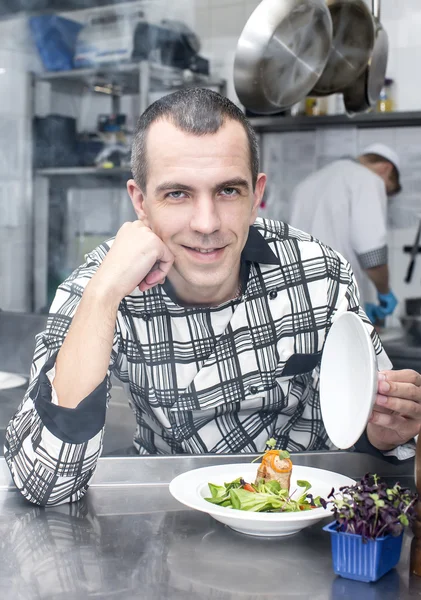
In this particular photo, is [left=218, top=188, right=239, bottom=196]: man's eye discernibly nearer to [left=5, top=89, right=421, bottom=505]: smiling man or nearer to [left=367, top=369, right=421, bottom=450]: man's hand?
[left=5, top=89, right=421, bottom=505]: smiling man

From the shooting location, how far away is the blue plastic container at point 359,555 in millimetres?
755

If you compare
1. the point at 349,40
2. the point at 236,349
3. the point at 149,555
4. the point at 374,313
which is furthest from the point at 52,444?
the point at 374,313

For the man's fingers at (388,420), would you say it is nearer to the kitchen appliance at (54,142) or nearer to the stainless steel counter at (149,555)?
the stainless steel counter at (149,555)

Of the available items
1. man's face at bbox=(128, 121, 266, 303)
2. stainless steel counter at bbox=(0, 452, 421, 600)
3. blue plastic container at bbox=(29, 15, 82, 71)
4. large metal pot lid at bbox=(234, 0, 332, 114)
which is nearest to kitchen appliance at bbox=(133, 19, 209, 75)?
blue plastic container at bbox=(29, 15, 82, 71)

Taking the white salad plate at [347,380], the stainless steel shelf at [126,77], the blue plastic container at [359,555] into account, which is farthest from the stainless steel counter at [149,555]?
the stainless steel shelf at [126,77]

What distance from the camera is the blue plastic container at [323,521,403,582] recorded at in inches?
29.7

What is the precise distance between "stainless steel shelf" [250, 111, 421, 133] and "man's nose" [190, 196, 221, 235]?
2.74m

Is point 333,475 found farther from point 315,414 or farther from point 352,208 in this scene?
point 352,208

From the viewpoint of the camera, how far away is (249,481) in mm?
1002

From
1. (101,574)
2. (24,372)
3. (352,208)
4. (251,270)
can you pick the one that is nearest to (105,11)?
(352,208)

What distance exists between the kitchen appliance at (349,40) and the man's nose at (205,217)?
1009 mm

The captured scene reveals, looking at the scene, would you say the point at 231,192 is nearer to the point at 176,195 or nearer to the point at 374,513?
the point at 176,195

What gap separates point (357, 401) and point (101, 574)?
353mm

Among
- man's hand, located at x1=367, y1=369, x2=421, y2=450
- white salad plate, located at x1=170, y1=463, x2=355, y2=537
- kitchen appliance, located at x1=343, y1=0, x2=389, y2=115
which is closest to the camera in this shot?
white salad plate, located at x1=170, y1=463, x2=355, y2=537
